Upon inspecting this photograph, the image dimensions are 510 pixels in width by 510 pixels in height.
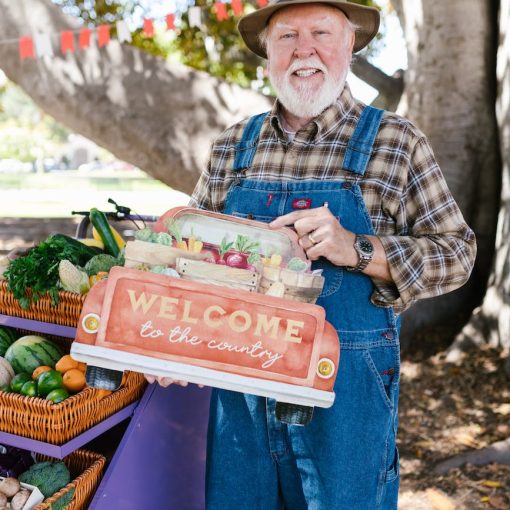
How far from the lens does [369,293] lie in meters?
1.99

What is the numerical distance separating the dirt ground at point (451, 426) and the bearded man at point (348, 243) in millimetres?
1716

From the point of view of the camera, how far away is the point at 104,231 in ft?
8.21

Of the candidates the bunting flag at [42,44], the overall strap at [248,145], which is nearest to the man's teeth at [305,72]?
the overall strap at [248,145]

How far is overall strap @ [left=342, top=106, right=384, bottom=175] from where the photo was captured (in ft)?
6.48

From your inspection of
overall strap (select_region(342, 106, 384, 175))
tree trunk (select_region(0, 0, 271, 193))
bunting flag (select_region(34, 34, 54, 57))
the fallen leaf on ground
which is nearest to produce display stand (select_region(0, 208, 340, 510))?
overall strap (select_region(342, 106, 384, 175))

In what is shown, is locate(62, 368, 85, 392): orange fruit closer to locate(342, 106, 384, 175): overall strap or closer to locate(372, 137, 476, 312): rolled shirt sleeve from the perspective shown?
locate(372, 137, 476, 312): rolled shirt sleeve

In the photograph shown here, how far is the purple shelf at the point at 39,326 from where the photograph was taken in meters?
2.07

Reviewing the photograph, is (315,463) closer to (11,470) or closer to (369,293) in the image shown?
(369,293)

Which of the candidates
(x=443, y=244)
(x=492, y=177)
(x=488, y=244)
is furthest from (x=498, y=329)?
(x=443, y=244)

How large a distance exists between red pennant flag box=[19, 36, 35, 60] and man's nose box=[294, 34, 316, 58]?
10.4ft

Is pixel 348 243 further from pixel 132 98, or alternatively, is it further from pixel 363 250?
pixel 132 98

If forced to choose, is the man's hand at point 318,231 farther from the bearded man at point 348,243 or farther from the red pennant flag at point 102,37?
the red pennant flag at point 102,37

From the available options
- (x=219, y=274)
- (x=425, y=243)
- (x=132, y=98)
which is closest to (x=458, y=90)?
(x=132, y=98)

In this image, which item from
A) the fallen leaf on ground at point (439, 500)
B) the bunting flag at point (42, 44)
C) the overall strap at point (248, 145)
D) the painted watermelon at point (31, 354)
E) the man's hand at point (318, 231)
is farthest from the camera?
the bunting flag at point (42, 44)
